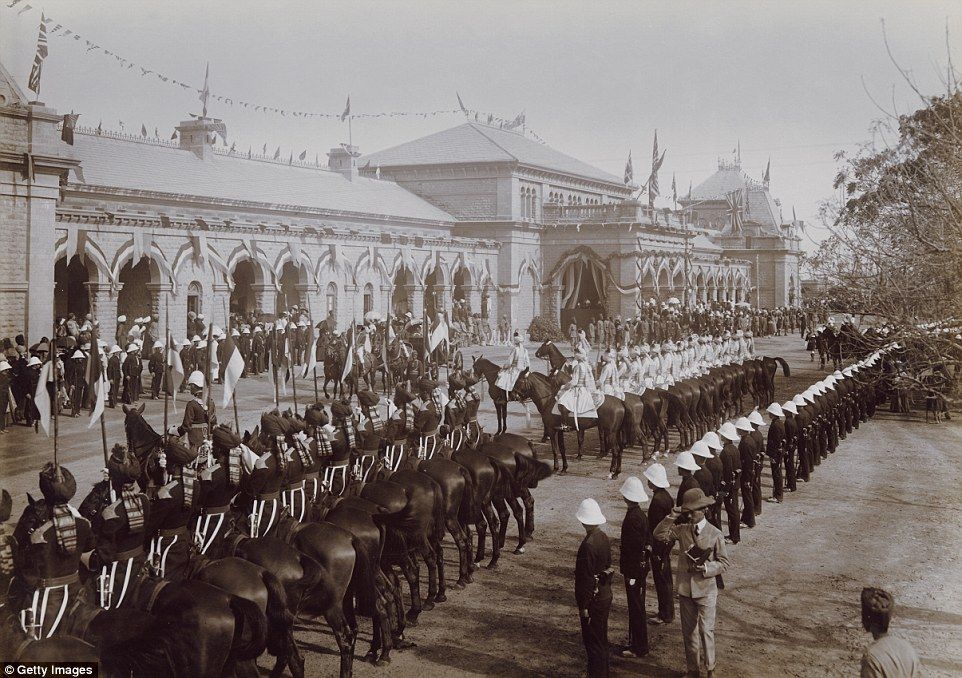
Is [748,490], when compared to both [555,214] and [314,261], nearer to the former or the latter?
[314,261]

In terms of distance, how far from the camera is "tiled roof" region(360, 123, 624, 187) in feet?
142

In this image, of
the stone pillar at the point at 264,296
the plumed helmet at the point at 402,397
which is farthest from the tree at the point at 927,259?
the stone pillar at the point at 264,296

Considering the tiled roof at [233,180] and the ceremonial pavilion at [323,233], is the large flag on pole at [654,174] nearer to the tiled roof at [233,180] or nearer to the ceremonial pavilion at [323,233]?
the ceremonial pavilion at [323,233]

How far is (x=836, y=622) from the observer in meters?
7.85

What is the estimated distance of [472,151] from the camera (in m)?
43.9

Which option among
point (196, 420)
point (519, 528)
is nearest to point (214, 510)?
point (196, 420)

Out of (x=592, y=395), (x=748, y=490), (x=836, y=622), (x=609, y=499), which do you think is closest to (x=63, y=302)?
(x=592, y=395)

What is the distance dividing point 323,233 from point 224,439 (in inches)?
888

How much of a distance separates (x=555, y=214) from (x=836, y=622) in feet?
121

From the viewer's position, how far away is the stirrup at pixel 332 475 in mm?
9688

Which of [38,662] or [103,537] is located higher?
[103,537]

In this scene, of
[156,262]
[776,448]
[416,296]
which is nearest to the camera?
[776,448]

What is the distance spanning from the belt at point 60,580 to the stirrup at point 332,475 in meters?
3.97

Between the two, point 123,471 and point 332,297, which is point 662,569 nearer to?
point 123,471
